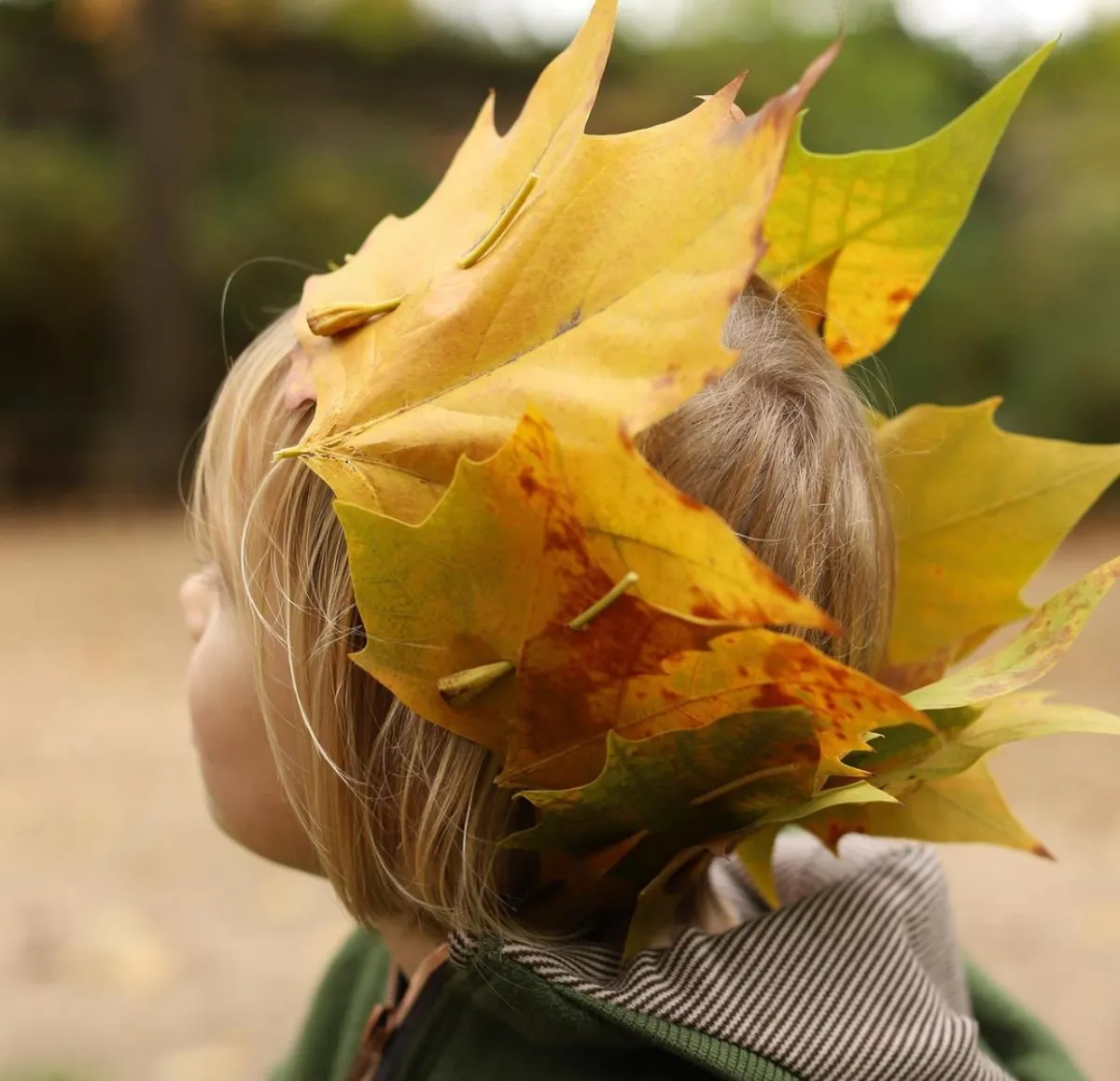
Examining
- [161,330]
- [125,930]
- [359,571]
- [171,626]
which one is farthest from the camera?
[161,330]

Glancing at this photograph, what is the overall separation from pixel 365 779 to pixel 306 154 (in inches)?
296

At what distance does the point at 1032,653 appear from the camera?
980 millimetres

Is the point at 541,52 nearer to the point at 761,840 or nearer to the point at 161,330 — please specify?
the point at 161,330

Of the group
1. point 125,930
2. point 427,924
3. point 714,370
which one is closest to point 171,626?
point 125,930

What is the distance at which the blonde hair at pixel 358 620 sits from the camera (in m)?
1.00

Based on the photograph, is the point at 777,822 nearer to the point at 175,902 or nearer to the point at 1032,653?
the point at 1032,653

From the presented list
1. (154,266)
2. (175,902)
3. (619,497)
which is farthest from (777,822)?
(154,266)

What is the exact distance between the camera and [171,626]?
5.25 metres

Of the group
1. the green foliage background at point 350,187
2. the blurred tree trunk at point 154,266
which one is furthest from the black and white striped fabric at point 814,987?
the blurred tree trunk at point 154,266

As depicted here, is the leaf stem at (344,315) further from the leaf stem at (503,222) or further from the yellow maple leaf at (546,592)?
the yellow maple leaf at (546,592)

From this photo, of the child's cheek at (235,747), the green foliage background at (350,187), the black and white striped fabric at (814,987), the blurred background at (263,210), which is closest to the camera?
the black and white striped fabric at (814,987)

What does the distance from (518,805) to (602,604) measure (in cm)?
27

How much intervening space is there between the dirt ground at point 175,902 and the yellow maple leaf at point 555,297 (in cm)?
165

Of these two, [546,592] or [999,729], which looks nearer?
[546,592]
